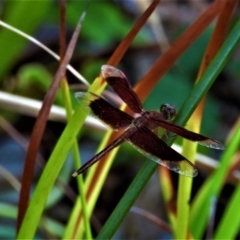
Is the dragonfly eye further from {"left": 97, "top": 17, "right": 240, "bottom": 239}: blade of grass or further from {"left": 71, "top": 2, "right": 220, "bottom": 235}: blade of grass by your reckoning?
{"left": 97, "top": 17, "right": 240, "bottom": 239}: blade of grass

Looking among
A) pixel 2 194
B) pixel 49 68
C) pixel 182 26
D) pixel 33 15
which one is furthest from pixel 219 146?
pixel 182 26

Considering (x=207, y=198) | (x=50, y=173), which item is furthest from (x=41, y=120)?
(x=207, y=198)

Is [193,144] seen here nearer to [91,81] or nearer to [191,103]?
[191,103]

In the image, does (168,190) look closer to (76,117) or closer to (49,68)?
(76,117)

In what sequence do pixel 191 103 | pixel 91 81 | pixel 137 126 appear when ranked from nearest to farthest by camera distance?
1. pixel 191 103
2. pixel 137 126
3. pixel 91 81

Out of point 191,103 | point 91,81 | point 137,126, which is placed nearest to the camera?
point 191,103

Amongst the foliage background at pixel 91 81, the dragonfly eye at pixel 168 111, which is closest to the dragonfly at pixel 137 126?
the dragonfly eye at pixel 168 111

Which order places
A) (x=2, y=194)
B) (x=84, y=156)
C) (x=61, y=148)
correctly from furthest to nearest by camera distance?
1. (x=84, y=156)
2. (x=2, y=194)
3. (x=61, y=148)

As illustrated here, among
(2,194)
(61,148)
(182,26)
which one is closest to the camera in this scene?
(61,148)
